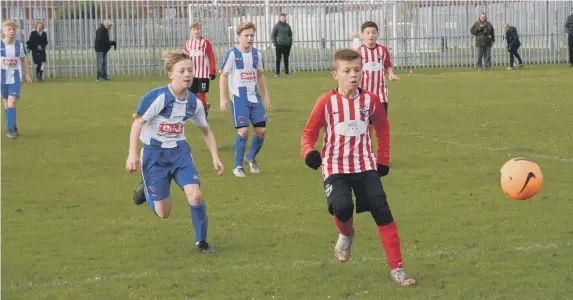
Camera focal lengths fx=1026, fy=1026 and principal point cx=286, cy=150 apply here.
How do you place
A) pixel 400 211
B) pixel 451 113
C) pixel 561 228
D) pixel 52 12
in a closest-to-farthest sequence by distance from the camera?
pixel 561 228 → pixel 400 211 → pixel 451 113 → pixel 52 12

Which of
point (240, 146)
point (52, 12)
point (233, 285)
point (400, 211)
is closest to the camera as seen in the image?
point (233, 285)

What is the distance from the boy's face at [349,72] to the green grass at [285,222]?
1483 millimetres

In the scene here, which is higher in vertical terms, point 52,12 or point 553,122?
point 52,12

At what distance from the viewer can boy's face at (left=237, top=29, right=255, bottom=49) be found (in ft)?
44.1

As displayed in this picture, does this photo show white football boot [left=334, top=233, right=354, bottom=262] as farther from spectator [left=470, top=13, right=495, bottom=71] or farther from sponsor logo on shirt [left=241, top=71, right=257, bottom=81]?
spectator [left=470, top=13, right=495, bottom=71]

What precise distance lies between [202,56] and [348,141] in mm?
12391

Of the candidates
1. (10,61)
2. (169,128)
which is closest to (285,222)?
(169,128)

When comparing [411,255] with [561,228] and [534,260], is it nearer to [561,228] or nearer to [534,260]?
[534,260]

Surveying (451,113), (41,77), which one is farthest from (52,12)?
(451,113)

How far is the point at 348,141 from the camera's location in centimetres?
793

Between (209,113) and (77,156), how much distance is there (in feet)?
20.5

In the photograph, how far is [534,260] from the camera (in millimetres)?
8344

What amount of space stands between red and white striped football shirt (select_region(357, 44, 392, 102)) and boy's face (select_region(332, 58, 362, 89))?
270 inches

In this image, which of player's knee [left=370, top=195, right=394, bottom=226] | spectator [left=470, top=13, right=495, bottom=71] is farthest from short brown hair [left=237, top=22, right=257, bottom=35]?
spectator [left=470, top=13, right=495, bottom=71]
